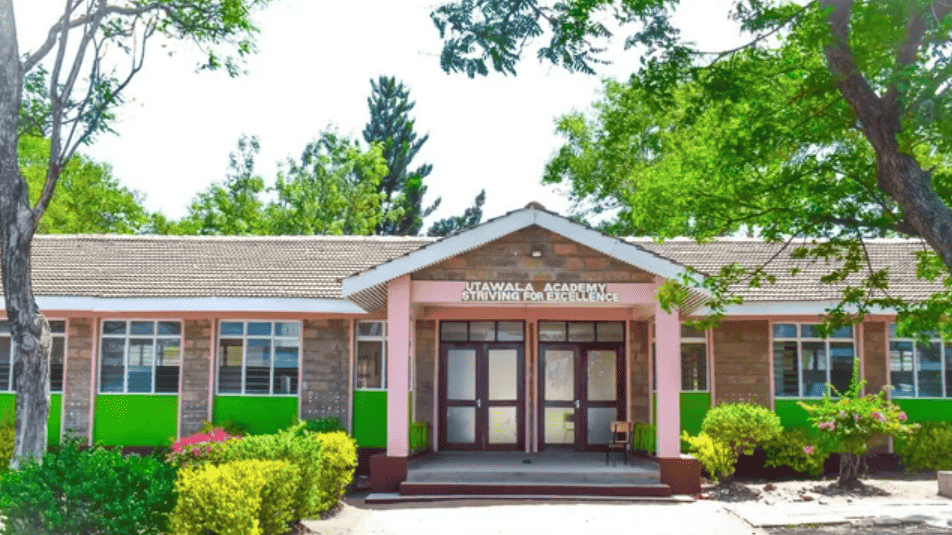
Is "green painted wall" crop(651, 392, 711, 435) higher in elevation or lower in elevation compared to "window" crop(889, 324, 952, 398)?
lower

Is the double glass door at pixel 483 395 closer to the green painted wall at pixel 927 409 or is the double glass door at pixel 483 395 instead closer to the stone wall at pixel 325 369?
the stone wall at pixel 325 369

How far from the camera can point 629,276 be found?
15312mm

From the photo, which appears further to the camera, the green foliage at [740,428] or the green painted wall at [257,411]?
the green painted wall at [257,411]

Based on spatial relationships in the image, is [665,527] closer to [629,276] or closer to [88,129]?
[629,276]

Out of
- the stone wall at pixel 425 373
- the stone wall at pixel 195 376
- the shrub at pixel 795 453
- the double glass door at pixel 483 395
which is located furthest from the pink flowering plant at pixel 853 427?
the stone wall at pixel 195 376

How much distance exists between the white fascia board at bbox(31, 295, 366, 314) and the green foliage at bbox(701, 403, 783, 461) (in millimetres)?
6474

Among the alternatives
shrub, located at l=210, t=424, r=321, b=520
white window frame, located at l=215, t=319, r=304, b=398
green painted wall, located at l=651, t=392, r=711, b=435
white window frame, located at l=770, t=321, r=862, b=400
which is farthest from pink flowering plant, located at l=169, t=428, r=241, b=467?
white window frame, located at l=770, t=321, r=862, b=400

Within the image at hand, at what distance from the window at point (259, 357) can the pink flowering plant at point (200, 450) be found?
18.1ft

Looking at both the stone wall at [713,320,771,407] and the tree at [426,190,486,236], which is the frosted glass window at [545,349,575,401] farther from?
the tree at [426,190,486,236]

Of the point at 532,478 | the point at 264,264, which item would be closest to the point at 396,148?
the point at 264,264

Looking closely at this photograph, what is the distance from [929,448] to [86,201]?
36.6 meters

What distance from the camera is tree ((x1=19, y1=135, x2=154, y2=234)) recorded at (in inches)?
1622

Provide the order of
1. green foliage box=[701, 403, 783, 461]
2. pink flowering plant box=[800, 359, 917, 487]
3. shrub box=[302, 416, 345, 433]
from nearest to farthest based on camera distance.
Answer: pink flowering plant box=[800, 359, 917, 487] < green foliage box=[701, 403, 783, 461] < shrub box=[302, 416, 345, 433]

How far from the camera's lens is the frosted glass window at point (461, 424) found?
61.3ft
